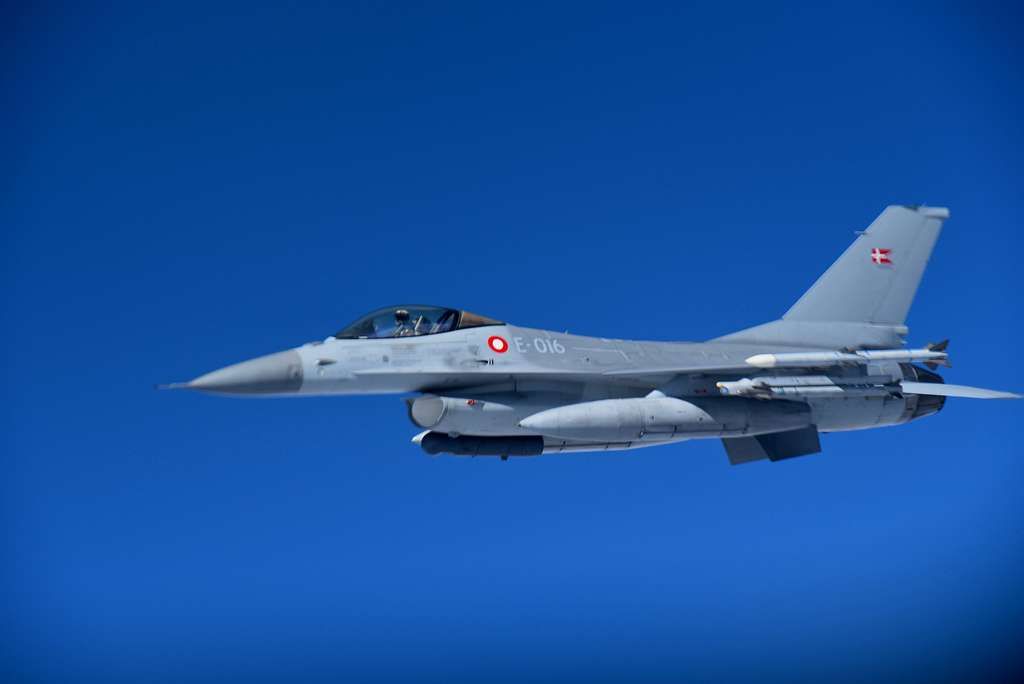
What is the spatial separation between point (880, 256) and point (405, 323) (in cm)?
1031

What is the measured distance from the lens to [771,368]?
17.2m

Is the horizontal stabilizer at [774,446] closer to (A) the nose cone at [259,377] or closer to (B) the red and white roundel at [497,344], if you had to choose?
(B) the red and white roundel at [497,344]

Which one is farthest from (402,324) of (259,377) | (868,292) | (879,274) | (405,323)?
(879,274)

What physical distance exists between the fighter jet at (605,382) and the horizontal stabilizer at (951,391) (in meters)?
0.04

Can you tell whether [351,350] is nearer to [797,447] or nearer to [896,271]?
[797,447]

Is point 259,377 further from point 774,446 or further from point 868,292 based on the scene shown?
point 868,292

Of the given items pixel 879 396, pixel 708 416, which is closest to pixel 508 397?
pixel 708 416

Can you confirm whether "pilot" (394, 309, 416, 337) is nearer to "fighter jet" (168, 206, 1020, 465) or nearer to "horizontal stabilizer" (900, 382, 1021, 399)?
"fighter jet" (168, 206, 1020, 465)

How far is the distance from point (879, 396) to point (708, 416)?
146 inches

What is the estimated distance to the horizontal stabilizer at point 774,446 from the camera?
18.1 metres

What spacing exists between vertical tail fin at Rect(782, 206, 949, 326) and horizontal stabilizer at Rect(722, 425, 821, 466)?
2851mm

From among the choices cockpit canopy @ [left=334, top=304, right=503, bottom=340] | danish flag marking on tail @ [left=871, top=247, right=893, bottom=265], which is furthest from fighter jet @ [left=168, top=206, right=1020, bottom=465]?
danish flag marking on tail @ [left=871, top=247, right=893, bottom=265]

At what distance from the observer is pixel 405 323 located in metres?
15.8

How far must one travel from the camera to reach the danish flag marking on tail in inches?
809
